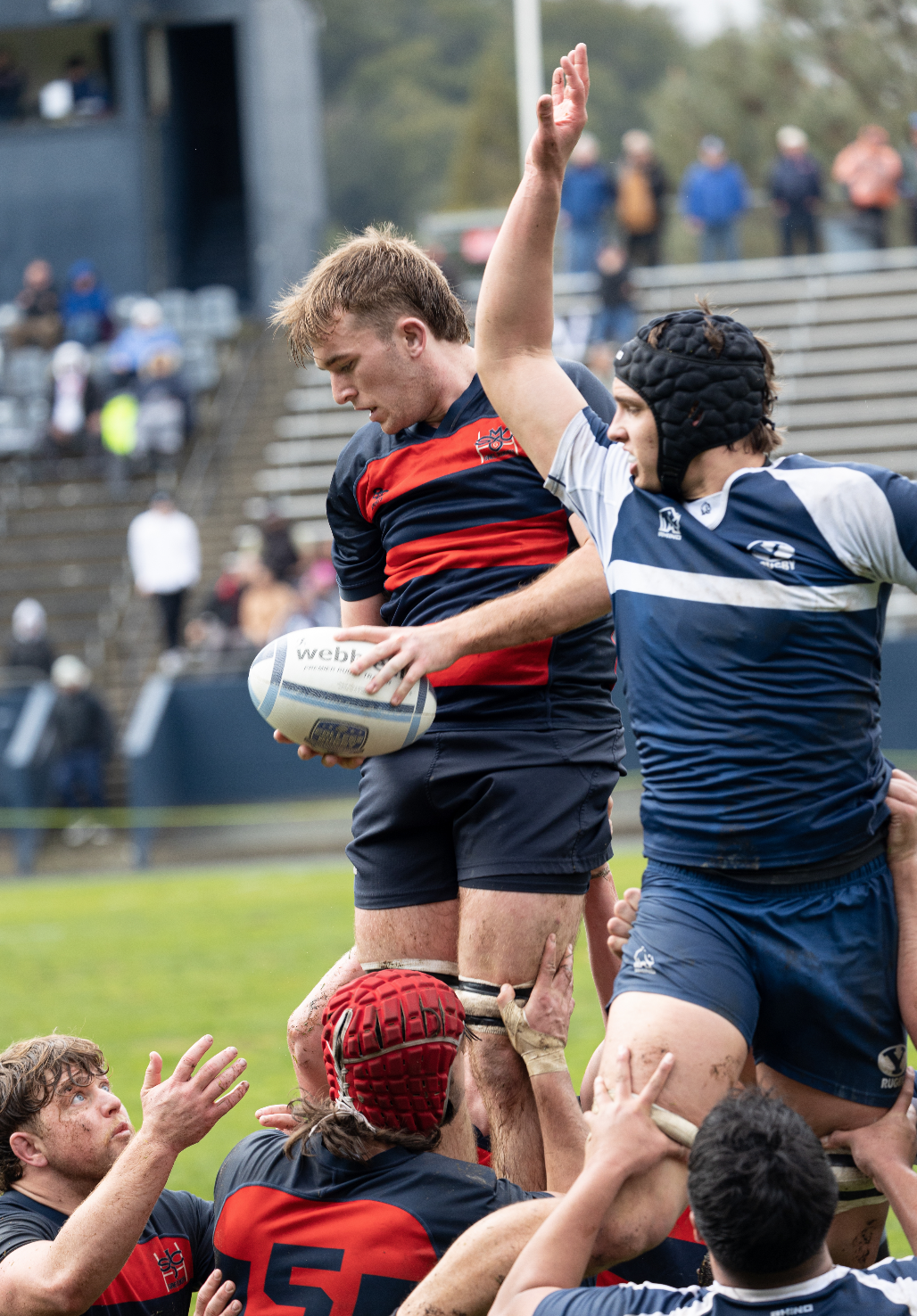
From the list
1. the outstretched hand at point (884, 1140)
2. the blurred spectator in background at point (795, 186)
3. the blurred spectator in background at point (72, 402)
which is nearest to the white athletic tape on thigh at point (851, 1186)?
the outstretched hand at point (884, 1140)

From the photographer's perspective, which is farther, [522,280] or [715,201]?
[715,201]

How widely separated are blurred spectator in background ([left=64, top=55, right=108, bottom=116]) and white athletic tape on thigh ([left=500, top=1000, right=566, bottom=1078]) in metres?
25.4

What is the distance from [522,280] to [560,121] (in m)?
0.38

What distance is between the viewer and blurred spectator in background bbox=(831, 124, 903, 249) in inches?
889

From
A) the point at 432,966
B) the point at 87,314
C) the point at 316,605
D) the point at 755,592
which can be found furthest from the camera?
the point at 87,314

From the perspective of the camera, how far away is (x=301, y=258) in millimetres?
27969

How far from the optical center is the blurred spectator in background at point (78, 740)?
56.0 feet

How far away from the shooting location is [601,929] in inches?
195

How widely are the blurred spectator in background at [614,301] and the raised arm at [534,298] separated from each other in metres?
17.3

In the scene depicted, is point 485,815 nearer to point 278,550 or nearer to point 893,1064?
point 893,1064

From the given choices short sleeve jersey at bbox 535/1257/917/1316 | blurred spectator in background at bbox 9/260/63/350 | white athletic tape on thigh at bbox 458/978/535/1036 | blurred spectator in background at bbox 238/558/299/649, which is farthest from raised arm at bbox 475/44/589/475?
blurred spectator in background at bbox 9/260/63/350

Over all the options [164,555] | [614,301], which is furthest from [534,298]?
[614,301]

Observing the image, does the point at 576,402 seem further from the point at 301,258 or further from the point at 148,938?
the point at 301,258

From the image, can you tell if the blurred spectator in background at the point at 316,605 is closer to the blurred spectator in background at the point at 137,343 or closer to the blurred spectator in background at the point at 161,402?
the blurred spectator in background at the point at 161,402
